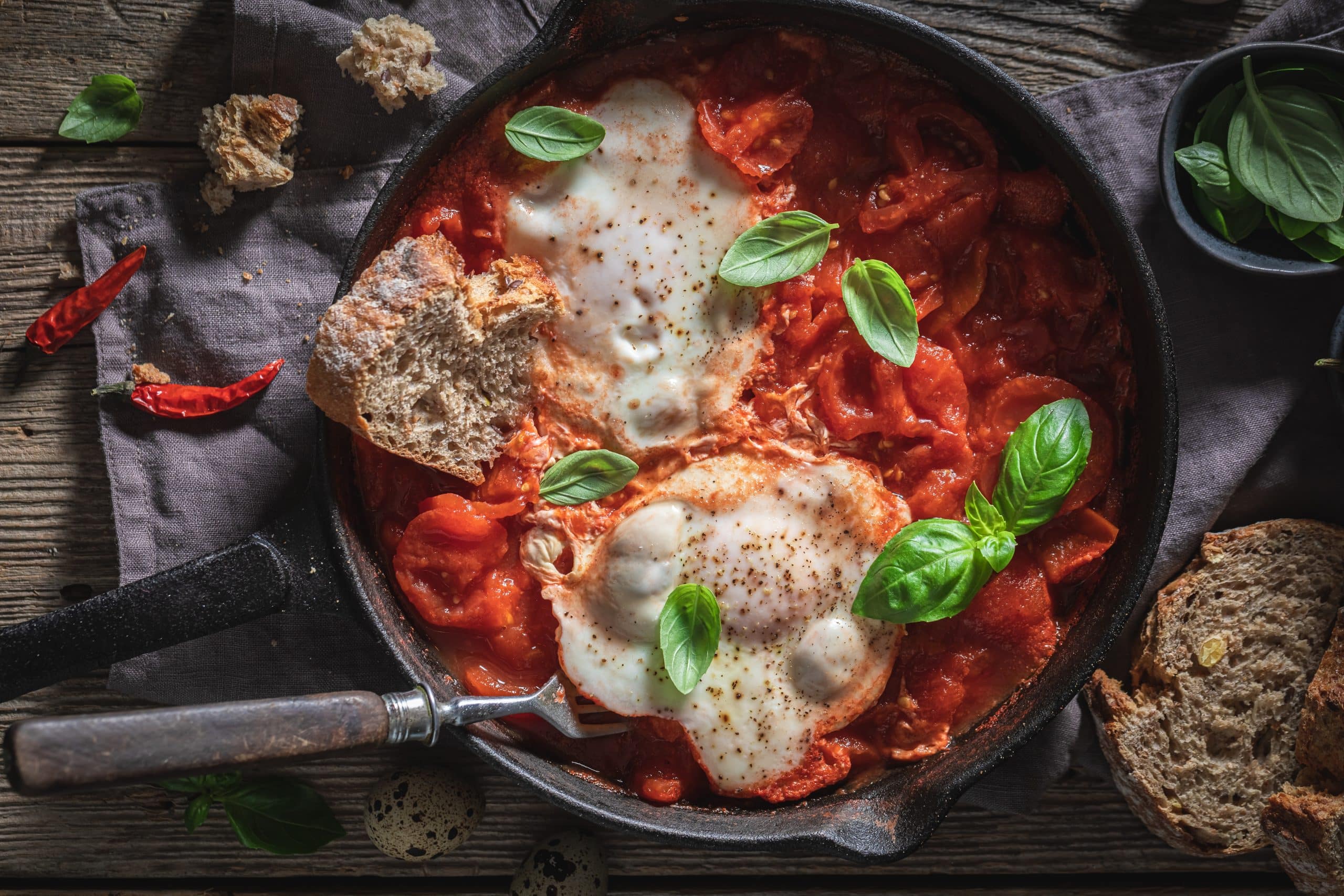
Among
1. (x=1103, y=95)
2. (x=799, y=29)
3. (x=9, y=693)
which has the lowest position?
(x=9, y=693)

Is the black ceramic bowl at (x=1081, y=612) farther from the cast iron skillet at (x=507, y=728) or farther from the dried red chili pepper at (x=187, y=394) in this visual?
the dried red chili pepper at (x=187, y=394)

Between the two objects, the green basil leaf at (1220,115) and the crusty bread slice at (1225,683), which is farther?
the crusty bread slice at (1225,683)

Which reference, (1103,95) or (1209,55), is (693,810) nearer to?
(1103,95)

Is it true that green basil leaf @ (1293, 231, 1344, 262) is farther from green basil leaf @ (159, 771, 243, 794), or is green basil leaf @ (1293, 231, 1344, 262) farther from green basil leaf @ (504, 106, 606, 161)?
green basil leaf @ (159, 771, 243, 794)

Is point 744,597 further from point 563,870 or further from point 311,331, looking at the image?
point 311,331

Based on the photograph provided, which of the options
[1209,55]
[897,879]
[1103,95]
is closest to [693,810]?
[897,879]

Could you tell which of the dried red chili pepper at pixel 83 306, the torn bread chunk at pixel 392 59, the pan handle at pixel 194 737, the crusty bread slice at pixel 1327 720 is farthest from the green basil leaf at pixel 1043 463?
the dried red chili pepper at pixel 83 306
